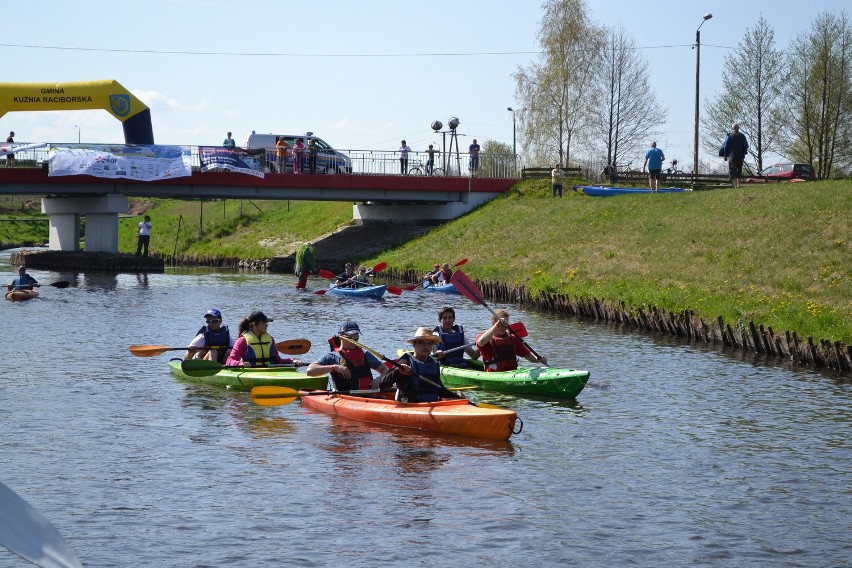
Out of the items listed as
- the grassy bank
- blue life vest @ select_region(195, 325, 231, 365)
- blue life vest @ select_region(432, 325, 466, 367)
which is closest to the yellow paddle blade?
blue life vest @ select_region(195, 325, 231, 365)

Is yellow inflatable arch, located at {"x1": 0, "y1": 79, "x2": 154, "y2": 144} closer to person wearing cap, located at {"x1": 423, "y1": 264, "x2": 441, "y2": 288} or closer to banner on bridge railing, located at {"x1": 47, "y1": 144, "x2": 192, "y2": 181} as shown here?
banner on bridge railing, located at {"x1": 47, "y1": 144, "x2": 192, "y2": 181}

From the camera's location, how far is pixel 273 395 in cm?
1517

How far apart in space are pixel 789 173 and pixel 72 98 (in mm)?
29038

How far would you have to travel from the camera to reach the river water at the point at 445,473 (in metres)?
9.85

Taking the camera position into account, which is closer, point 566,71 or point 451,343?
point 451,343

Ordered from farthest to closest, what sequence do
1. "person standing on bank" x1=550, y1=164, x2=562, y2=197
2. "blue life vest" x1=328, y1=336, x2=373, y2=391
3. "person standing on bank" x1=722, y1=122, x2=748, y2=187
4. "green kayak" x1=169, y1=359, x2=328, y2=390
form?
1. "person standing on bank" x1=550, y1=164, x2=562, y2=197
2. "person standing on bank" x1=722, y1=122, x2=748, y2=187
3. "green kayak" x1=169, y1=359, x2=328, y2=390
4. "blue life vest" x1=328, y1=336, x2=373, y2=391

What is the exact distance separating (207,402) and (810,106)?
42.8 m

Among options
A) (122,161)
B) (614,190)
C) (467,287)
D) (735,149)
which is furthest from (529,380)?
(614,190)

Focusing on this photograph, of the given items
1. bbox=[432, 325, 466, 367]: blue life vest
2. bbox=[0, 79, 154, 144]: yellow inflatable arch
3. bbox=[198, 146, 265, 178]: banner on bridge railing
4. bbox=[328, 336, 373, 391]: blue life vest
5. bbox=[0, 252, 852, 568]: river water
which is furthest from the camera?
bbox=[198, 146, 265, 178]: banner on bridge railing

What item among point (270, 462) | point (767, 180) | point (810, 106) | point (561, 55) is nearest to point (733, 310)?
point (270, 462)

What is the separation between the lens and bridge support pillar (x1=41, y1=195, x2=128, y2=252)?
151 ft

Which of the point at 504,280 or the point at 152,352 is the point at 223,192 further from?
the point at 152,352

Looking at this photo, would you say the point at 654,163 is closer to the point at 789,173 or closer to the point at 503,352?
the point at 789,173

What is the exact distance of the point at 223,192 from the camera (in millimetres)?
46438
